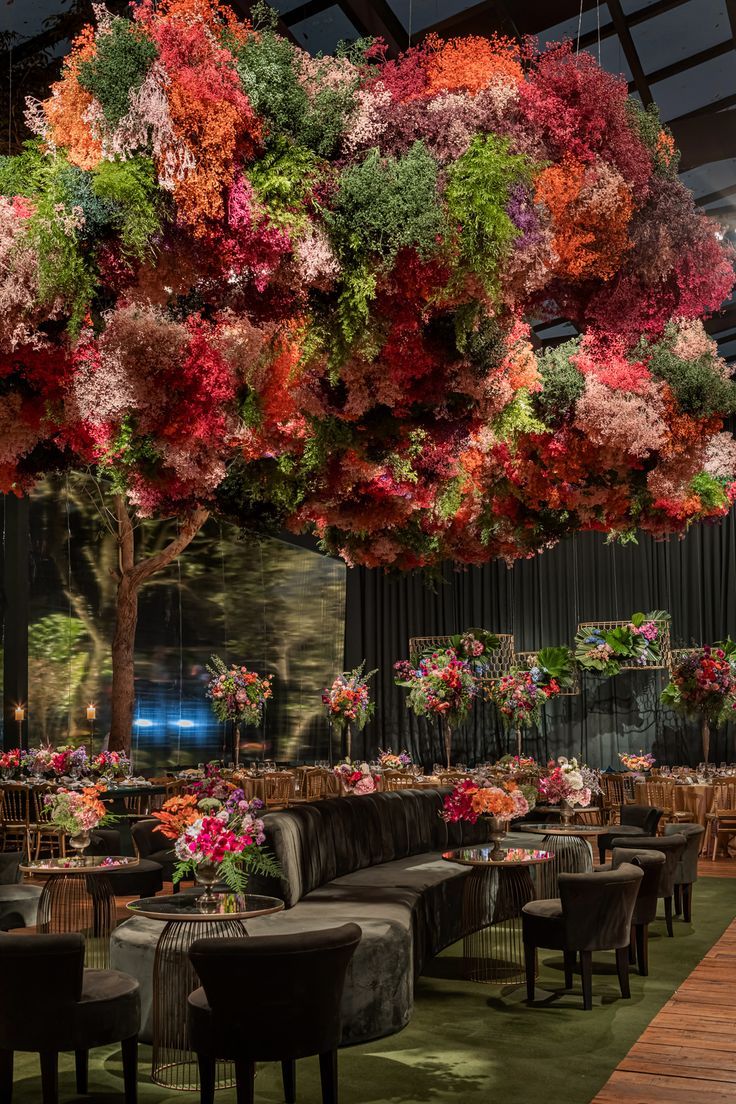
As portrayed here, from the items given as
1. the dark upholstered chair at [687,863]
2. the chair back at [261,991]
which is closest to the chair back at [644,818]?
the dark upholstered chair at [687,863]

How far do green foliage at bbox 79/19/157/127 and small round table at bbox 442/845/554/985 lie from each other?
4.93m

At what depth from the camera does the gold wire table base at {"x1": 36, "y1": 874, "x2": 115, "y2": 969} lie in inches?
263

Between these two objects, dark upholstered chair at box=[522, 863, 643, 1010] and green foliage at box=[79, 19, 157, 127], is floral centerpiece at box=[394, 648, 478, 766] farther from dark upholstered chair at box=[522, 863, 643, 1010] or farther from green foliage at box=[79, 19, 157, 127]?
green foliage at box=[79, 19, 157, 127]

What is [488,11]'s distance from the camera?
696cm

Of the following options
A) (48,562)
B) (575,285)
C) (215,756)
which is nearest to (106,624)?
(48,562)

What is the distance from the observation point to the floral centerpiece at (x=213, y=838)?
4.85m

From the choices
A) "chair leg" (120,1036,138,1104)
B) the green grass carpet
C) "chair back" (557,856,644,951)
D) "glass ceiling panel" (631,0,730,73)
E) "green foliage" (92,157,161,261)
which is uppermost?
"glass ceiling panel" (631,0,730,73)

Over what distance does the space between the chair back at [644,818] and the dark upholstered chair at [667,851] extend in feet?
4.63

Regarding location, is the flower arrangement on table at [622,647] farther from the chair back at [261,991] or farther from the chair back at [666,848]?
the chair back at [261,991]

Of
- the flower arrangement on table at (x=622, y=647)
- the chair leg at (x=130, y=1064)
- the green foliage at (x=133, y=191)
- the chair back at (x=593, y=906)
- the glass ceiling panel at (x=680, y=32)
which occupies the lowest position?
the chair leg at (x=130, y=1064)

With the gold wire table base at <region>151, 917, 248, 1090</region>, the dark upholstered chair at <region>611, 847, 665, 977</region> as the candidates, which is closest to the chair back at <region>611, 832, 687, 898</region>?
the dark upholstered chair at <region>611, 847, 665, 977</region>

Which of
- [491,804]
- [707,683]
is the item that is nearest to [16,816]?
[491,804]

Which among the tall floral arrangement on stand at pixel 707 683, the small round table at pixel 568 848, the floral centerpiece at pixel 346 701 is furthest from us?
the floral centerpiece at pixel 346 701

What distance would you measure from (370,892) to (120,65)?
5.18 meters
